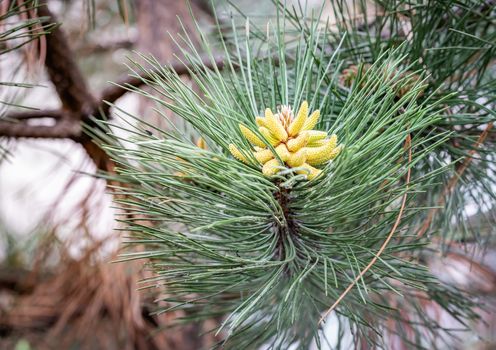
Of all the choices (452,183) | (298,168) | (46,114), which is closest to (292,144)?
(298,168)

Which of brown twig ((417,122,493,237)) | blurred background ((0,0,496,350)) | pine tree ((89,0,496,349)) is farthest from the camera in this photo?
blurred background ((0,0,496,350))

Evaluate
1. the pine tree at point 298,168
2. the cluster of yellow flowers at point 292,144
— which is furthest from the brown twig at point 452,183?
the cluster of yellow flowers at point 292,144

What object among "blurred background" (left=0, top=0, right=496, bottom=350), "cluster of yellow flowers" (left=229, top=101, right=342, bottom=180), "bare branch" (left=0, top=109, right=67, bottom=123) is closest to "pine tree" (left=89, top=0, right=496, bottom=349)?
"cluster of yellow flowers" (left=229, top=101, right=342, bottom=180)

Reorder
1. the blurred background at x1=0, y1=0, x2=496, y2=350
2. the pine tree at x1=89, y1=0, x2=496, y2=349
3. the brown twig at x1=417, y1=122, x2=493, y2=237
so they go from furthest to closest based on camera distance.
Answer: the blurred background at x1=0, y1=0, x2=496, y2=350 → the brown twig at x1=417, y1=122, x2=493, y2=237 → the pine tree at x1=89, y1=0, x2=496, y2=349

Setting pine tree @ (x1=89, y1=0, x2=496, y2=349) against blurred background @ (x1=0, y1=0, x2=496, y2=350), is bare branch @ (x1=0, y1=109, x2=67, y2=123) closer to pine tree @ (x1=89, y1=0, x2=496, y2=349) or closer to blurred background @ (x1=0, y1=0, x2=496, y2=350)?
blurred background @ (x1=0, y1=0, x2=496, y2=350)

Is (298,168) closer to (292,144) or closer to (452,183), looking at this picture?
(292,144)

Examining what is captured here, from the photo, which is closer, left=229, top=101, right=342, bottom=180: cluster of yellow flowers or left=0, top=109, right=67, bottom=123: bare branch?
left=229, top=101, right=342, bottom=180: cluster of yellow flowers
